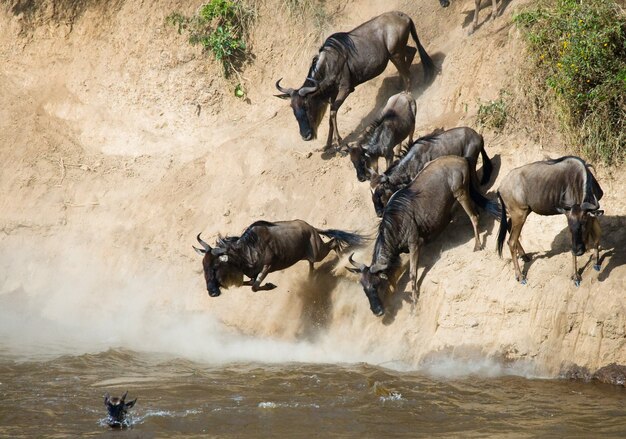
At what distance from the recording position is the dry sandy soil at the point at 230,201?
1271cm

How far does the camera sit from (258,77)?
18734 mm

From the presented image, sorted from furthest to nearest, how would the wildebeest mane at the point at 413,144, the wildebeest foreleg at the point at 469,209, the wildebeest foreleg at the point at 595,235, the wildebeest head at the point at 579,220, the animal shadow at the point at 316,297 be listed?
the animal shadow at the point at 316,297
the wildebeest mane at the point at 413,144
the wildebeest foreleg at the point at 469,209
the wildebeest foreleg at the point at 595,235
the wildebeest head at the point at 579,220

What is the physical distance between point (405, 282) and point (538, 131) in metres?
2.86

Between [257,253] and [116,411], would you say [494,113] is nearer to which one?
[257,253]

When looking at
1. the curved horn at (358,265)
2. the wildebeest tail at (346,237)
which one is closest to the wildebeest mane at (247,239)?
the wildebeest tail at (346,237)

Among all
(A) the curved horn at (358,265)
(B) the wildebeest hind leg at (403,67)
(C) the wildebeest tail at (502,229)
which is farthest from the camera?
(B) the wildebeest hind leg at (403,67)

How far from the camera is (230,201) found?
16.4 meters

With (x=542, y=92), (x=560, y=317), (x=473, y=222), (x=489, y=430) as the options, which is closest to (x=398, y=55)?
(x=542, y=92)

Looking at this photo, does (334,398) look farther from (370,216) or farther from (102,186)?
(102,186)

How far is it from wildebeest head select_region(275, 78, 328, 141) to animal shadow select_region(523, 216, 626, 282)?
4.71 meters

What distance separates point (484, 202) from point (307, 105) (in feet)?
12.7

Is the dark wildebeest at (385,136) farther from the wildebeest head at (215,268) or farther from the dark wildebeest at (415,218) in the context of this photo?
the wildebeest head at (215,268)

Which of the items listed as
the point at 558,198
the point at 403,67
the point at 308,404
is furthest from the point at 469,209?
the point at 403,67

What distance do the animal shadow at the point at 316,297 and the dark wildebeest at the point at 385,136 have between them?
154cm
